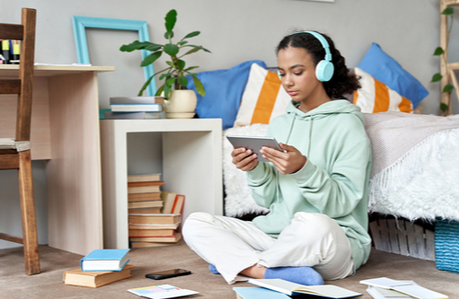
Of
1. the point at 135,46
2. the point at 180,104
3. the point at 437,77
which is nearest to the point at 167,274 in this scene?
the point at 180,104

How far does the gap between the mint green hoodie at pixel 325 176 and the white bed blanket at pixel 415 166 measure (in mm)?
78

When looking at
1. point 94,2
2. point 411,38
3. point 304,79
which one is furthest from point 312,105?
point 411,38

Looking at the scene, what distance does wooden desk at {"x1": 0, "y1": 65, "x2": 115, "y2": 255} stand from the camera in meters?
1.80

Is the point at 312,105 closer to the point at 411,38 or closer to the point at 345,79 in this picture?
the point at 345,79

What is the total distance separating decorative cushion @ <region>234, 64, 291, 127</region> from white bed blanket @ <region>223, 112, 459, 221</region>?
2.24 feet

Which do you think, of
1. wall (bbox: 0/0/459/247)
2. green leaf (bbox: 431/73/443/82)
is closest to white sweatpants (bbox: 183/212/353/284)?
wall (bbox: 0/0/459/247)

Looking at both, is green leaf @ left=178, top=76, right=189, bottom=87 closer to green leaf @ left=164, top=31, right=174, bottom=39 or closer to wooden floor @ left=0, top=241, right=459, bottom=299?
green leaf @ left=164, top=31, right=174, bottom=39

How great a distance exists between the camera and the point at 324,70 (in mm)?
1511

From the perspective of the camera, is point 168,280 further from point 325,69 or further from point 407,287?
point 325,69

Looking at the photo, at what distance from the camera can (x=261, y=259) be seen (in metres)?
1.42

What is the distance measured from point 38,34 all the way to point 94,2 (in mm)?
278

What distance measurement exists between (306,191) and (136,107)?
87cm

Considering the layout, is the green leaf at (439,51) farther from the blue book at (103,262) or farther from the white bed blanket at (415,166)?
the blue book at (103,262)

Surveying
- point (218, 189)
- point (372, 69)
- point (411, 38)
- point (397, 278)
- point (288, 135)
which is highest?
point (411, 38)
